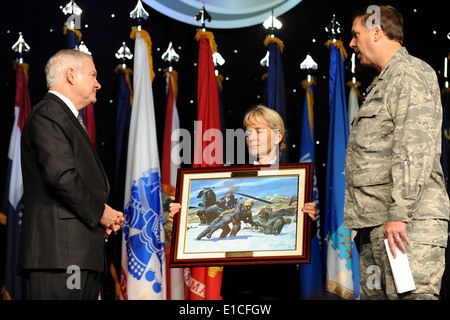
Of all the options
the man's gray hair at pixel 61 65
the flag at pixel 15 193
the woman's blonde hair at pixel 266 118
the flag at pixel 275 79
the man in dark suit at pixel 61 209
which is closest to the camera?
the man in dark suit at pixel 61 209

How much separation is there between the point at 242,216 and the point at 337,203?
155cm

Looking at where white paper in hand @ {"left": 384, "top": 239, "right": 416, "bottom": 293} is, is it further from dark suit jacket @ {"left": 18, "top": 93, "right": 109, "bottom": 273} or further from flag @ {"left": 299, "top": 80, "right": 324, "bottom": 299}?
flag @ {"left": 299, "top": 80, "right": 324, "bottom": 299}

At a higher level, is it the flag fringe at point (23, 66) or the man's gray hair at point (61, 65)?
the flag fringe at point (23, 66)

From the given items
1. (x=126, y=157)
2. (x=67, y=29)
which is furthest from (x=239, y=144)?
(x=67, y=29)

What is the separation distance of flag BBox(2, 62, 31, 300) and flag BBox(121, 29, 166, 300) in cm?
82

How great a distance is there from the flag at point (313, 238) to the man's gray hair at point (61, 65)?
7.19ft

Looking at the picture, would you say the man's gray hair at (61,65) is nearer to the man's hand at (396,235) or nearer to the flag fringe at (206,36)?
the man's hand at (396,235)

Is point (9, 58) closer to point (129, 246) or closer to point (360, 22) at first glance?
point (129, 246)

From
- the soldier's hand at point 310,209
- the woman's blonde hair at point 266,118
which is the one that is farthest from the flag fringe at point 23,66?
the soldier's hand at point 310,209

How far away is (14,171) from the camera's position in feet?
15.6

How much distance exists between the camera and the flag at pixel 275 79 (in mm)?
4785

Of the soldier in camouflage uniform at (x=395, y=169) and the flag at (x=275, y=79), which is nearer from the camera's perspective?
the soldier in camouflage uniform at (x=395, y=169)

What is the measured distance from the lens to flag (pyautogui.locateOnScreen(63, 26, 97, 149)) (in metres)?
4.57

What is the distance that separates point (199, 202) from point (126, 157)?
1.79m
